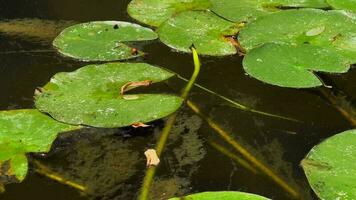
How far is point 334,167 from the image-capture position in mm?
1180

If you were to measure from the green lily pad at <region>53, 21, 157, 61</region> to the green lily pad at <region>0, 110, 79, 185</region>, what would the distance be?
331 millimetres

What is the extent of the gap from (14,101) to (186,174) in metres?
0.53

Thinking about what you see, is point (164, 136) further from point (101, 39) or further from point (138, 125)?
point (101, 39)

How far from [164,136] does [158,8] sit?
74 cm

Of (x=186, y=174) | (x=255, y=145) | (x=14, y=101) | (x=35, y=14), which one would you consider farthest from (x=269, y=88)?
(x=35, y=14)

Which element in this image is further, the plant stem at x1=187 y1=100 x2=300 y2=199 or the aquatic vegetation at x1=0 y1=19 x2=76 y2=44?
the aquatic vegetation at x1=0 y1=19 x2=76 y2=44

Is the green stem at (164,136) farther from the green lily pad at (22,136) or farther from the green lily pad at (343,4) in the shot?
the green lily pad at (343,4)

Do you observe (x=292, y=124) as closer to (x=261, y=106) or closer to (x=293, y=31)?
(x=261, y=106)

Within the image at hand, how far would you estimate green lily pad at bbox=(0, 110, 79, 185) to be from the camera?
1225 millimetres

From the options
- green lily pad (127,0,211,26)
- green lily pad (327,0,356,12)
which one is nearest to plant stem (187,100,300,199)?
green lily pad (127,0,211,26)

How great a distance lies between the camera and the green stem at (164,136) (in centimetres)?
117

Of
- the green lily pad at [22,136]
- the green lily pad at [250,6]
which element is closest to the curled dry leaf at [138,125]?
the green lily pad at [22,136]

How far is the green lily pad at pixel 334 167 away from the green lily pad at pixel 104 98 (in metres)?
0.38

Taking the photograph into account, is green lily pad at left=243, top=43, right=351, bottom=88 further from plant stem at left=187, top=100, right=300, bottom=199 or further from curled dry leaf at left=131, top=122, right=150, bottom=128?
curled dry leaf at left=131, top=122, right=150, bottom=128
